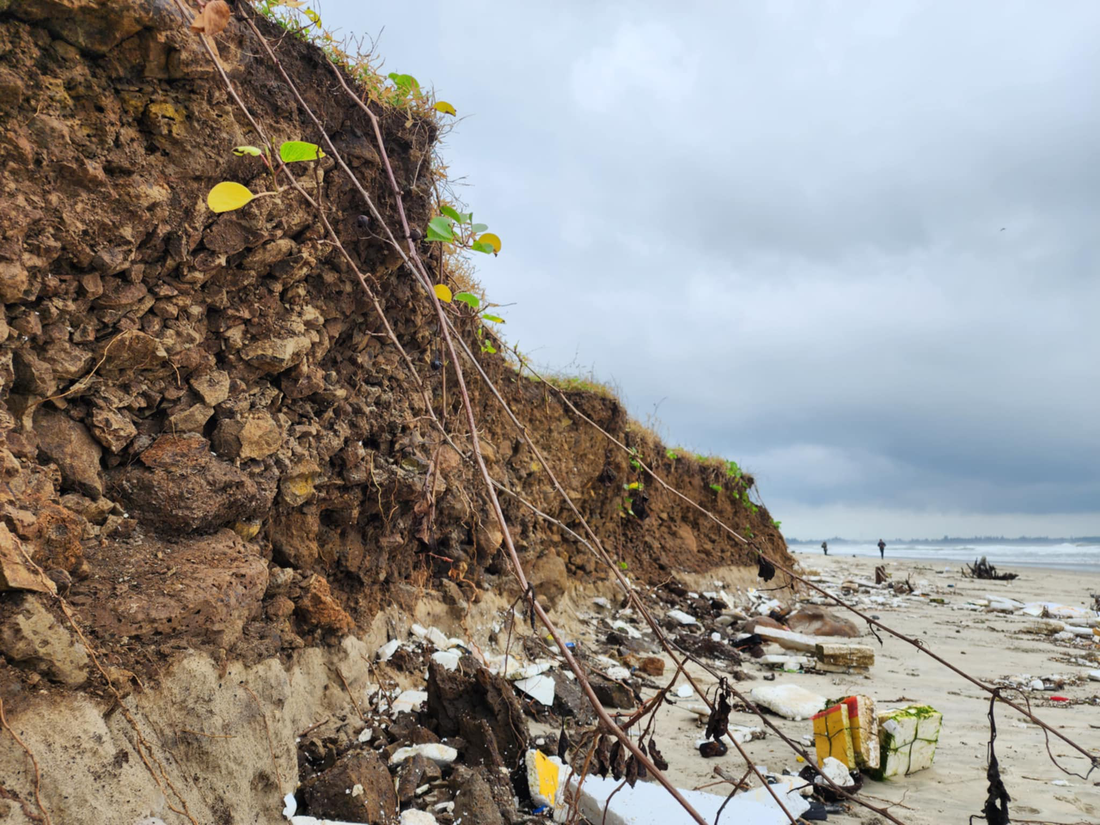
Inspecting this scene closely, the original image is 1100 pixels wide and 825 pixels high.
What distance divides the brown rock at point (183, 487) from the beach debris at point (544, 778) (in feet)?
5.24

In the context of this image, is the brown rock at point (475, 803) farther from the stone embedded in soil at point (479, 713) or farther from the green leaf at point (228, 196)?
the green leaf at point (228, 196)

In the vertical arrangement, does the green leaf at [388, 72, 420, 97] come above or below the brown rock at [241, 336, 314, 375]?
above

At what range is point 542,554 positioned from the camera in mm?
6387

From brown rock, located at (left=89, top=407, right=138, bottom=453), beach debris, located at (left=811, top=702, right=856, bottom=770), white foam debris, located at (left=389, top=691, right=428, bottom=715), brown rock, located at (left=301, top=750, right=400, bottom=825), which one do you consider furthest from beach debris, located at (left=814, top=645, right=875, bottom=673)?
brown rock, located at (left=89, top=407, right=138, bottom=453)

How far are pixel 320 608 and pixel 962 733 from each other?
417cm

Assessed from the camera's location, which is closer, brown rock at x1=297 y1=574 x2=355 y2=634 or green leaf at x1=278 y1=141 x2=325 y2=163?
green leaf at x1=278 y1=141 x2=325 y2=163

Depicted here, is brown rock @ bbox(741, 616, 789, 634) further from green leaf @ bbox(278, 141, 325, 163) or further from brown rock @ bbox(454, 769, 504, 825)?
green leaf @ bbox(278, 141, 325, 163)

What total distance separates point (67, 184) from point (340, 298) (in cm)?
123

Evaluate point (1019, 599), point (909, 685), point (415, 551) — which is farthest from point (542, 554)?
point (1019, 599)

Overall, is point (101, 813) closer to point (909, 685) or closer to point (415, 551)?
point (415, 551)

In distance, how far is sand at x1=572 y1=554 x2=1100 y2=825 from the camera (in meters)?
3.06

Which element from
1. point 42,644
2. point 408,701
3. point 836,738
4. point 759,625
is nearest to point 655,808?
point 408,701

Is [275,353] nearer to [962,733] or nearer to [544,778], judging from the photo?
[544,778]

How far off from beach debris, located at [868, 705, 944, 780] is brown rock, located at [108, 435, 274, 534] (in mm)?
3377
